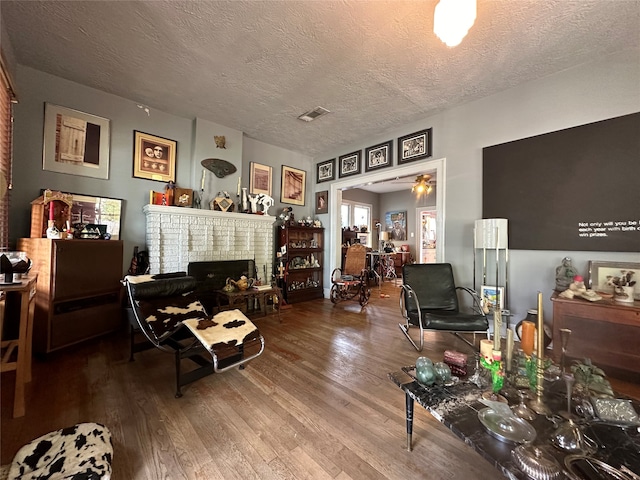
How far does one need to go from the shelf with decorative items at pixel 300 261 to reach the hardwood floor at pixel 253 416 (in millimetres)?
2173

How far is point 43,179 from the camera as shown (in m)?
2.90

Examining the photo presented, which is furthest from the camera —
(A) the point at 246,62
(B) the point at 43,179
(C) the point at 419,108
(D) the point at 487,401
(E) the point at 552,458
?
(C) the point at 419,108

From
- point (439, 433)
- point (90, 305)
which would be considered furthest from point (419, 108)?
point (90, 305)

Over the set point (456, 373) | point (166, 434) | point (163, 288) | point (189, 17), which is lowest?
point (166, 434)

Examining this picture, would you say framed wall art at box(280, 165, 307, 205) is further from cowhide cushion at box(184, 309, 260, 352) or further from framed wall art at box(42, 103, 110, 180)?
cowhide cushion at box(184, 309, 260, 352)

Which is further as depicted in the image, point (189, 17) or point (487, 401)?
point (189, 17)

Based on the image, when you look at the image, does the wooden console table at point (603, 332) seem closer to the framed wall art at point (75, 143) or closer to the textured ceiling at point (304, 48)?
the textured ceiling at point (304, 48)

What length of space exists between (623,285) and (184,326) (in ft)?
13.0

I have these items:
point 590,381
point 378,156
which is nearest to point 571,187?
point 590,381

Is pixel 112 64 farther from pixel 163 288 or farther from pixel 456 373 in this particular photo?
pixel 456 373

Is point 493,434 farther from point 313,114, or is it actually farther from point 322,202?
point 322,202

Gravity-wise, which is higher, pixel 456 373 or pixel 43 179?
pixel 43 179

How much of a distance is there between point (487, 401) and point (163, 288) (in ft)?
8.69

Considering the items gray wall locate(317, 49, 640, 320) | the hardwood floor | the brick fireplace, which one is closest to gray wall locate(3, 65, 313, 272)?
the brick fireplace
